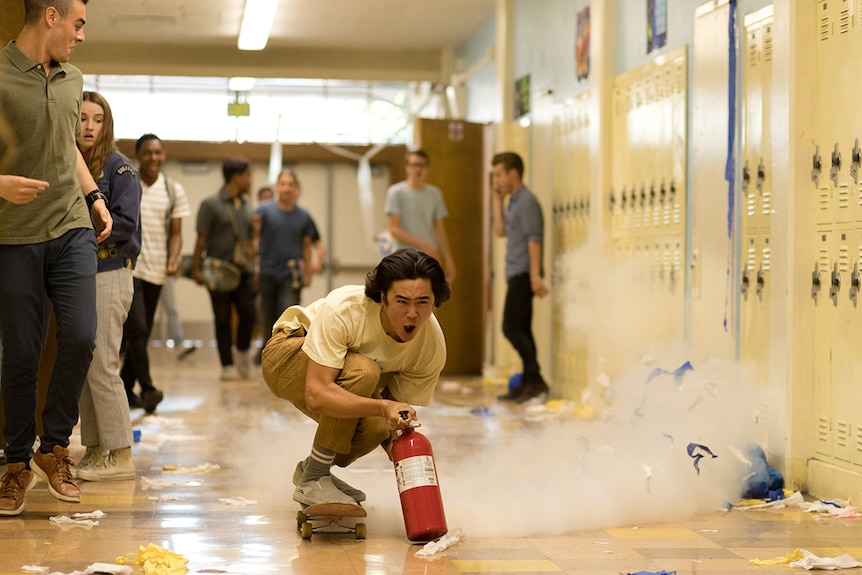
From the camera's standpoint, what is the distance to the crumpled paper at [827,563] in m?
3.24

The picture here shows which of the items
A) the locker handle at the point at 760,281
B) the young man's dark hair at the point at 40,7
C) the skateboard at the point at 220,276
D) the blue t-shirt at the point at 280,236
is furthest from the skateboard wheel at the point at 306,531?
the blue t-shirt at the point at 280,236

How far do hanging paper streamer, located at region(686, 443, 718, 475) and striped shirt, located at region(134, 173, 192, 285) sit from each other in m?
3.66

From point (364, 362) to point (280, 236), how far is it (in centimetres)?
592

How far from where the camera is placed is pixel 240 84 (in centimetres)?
1420

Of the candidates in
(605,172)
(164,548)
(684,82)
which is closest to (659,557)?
(164,548)

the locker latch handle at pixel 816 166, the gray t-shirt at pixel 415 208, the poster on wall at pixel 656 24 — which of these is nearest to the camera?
the locker latch handle at pixel 816 166

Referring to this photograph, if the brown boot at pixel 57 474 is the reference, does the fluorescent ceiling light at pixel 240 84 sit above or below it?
above

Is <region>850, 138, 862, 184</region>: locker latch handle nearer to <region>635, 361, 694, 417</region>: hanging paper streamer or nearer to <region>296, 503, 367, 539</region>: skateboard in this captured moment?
<region>635, 361, 694, 417</region>: hanging paper streamer

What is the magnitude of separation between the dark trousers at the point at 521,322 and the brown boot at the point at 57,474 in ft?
14.3

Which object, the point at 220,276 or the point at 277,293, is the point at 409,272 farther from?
the point at 277,293

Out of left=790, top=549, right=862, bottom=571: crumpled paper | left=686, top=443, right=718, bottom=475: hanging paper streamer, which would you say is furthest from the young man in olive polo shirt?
left=790, top=549, right=862, bottom=571: crumpled paper

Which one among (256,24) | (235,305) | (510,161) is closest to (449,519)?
(510,161)

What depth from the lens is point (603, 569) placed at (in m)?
3.18

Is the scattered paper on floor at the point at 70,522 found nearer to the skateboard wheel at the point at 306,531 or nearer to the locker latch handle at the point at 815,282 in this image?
the skateboard wheel at the point at 306,531
